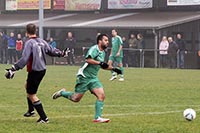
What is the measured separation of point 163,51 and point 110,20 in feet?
25.4

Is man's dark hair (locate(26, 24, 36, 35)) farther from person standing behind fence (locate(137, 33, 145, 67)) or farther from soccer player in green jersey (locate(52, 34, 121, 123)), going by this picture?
person standing behind fence (locate(137, 33, 145, 67))

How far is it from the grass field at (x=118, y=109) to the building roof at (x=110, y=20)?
16.9 metres

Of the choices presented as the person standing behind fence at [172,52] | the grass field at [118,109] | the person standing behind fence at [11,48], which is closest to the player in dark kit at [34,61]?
the grass field at [118,109]

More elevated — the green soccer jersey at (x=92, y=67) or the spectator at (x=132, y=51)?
the green soccer jersey at (x=92, y=67)

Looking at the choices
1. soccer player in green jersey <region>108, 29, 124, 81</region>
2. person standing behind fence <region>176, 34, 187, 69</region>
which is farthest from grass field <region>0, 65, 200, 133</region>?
person standing behind fence <region>176, 34, 187, 69</region>

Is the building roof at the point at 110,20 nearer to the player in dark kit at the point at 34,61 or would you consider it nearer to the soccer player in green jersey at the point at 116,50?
the soccer player in green jersey at the point at 116,50

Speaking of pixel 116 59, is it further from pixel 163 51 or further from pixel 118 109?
pixel 163 51

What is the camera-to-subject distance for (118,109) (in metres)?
15.2

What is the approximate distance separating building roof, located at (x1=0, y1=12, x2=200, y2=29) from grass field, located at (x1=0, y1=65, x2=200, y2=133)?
1691 centimetres

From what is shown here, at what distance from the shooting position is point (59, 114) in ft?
46.3

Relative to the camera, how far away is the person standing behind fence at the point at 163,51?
37.4 metres

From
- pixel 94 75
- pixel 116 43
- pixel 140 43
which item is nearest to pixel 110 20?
pixel 140 43

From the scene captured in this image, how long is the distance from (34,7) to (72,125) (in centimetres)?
3834

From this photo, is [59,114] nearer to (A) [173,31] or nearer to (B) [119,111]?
(B) [119,111]
